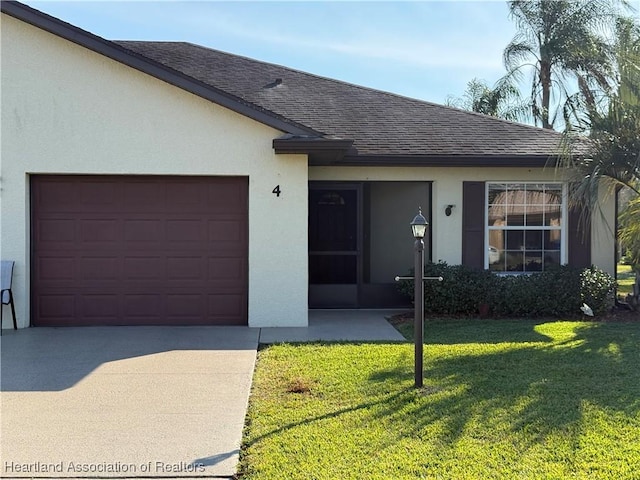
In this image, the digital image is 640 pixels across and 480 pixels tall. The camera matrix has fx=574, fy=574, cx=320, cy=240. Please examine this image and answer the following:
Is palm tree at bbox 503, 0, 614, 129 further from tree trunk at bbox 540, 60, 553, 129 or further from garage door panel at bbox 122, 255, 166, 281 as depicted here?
garage door panel at bbox 122, 255, 166, 281

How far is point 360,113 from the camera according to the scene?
1259 centimetres

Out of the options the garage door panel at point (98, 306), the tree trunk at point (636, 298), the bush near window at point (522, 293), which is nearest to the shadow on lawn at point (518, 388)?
the bush near window at point (522, 293)

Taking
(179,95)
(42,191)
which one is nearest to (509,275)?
(179,95)

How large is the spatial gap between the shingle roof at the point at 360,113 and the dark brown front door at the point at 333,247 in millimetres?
1289

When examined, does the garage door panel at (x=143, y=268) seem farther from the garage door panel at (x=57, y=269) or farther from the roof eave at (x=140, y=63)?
the roof eave at (x=140, y=63)

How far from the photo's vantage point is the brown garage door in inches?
368

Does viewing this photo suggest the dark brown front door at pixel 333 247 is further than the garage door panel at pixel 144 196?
Yes

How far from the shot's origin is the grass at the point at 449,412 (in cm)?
407

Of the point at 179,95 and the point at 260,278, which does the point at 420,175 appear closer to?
the point at 260,278

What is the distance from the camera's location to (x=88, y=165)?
357 inches

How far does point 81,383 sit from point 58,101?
4856 mm

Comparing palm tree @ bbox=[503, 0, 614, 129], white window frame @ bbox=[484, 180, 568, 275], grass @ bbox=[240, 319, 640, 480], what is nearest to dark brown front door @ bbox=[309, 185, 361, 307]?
white window frame @ bbox=[484, 180, 568, 275]

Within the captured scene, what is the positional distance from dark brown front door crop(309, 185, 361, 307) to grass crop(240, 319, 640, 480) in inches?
139

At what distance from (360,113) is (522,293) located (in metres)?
5.23
